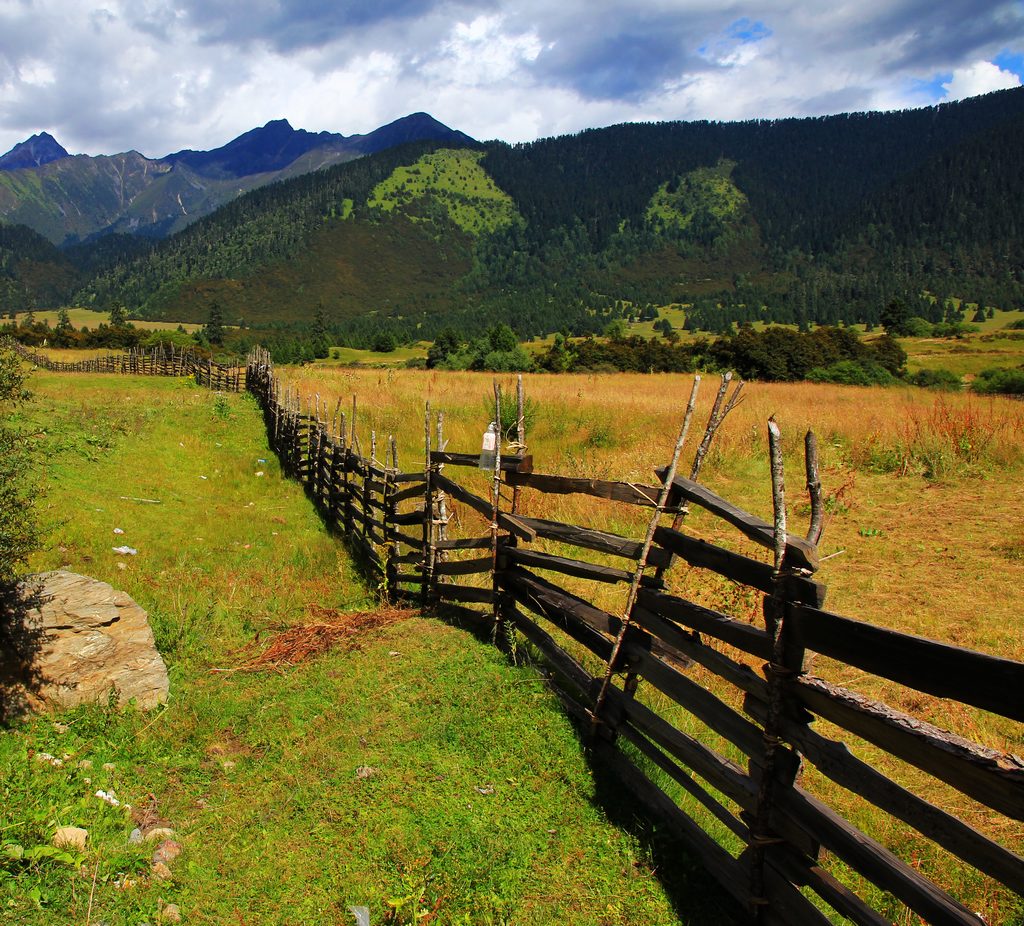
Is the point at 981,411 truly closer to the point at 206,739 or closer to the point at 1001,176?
the point at 206,739

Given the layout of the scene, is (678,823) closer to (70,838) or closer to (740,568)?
(740,568)

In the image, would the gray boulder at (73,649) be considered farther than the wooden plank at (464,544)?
No

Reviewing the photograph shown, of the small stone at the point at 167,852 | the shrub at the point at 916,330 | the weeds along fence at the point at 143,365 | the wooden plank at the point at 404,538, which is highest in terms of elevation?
the shrub at the point at 916,330

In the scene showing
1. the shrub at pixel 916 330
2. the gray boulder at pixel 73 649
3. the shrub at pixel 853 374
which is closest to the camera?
the gray boulder at pixel 73 649

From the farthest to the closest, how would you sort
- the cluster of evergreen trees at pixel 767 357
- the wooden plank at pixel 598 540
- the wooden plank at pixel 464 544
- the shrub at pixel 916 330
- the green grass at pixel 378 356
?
the green grass at pixel 378 356 < the shrub at pixel 916 330 < the cluster of evergreen trees at pixel 767 357 < the wooden plank at pixel 464 544 < the wooden plank at pixel 598 540

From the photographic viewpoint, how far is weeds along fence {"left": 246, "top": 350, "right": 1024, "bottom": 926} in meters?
1.91

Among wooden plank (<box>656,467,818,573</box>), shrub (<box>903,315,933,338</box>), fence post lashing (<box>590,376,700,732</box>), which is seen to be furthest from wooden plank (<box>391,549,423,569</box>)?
shrub (<box>903,315,933,338</box>)

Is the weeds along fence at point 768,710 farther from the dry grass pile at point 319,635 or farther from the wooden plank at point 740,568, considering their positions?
the dry grass pile at point 319,635

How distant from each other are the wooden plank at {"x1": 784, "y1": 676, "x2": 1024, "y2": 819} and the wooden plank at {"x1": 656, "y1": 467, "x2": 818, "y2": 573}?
1.54 ft

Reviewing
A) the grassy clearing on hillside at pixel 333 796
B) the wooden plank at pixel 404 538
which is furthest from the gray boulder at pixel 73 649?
the wooden plank at pixel 404 538

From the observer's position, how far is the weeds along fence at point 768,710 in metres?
1.91

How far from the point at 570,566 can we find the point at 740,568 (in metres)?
2.00

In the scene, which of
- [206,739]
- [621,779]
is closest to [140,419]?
[206,739]

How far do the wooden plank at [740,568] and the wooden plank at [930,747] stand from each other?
35 centimetres
